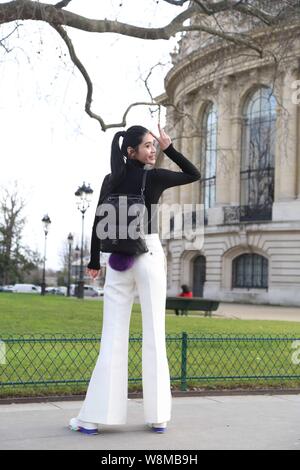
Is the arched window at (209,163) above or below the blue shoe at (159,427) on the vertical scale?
above

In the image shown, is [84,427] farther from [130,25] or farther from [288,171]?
[288,171]

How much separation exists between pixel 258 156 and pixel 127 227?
41862mm

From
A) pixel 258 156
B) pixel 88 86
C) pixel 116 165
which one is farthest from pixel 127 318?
pixel 258 156

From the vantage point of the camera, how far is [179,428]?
20.8 feet

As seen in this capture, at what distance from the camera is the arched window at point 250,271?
45.2m

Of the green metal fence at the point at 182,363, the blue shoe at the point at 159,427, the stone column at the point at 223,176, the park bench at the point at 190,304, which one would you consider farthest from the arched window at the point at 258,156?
the blue shoe at the point at 159,427

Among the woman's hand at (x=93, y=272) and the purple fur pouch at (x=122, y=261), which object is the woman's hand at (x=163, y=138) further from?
the woman's hand at (x=93, y=272)

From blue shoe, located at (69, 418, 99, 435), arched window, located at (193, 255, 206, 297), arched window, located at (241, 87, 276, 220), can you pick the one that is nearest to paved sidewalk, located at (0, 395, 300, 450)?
blue shoe, located at (69, 418, 99, 435)

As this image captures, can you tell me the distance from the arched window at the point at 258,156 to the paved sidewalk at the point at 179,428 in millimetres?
38299

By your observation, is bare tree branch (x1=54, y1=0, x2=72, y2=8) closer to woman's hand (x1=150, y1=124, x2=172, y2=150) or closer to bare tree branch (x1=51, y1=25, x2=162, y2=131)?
bare tree branch (x1=51, y1=25, x2=162, y2=131)

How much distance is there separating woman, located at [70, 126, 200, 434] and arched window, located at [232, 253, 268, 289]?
38811mm

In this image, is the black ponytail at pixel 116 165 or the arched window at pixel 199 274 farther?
the arched window at pixel 199 274
